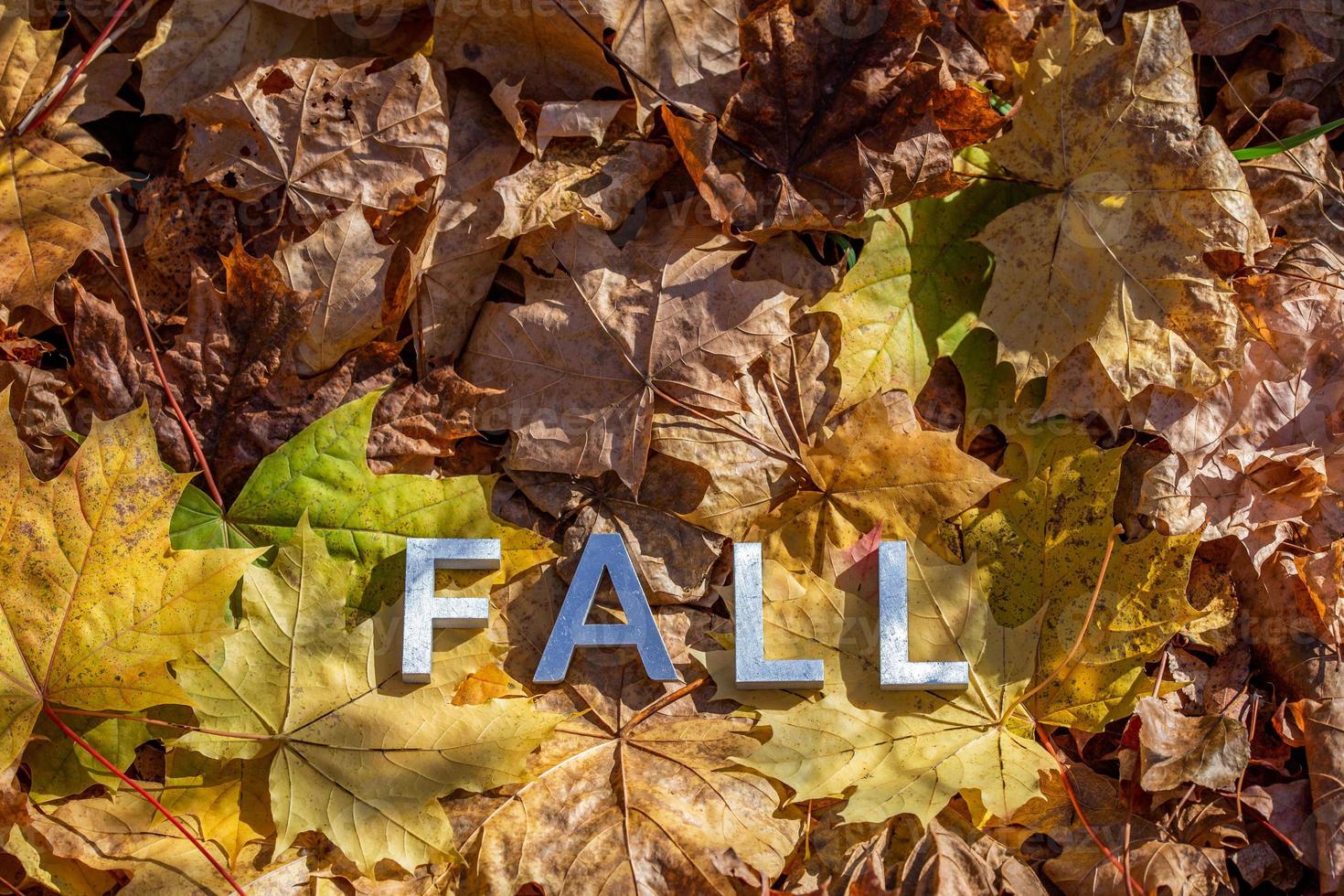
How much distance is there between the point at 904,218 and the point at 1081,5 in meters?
0.58

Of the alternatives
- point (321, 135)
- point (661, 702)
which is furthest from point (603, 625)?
point (321, 135)

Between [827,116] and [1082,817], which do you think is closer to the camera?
[1082,817]

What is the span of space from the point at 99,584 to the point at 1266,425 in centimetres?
193

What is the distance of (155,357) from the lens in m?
1.62

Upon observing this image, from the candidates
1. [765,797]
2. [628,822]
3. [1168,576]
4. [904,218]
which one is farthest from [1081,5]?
[628,822]

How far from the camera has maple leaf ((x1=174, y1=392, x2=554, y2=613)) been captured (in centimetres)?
158

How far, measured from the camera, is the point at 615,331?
1.68 metres

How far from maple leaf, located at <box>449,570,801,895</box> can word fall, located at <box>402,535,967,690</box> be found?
5cm

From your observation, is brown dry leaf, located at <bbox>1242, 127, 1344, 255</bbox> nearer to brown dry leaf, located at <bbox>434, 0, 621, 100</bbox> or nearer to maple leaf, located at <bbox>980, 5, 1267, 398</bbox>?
maple leaf, located at <bbox>980, 5, 1267, 398</bbox>

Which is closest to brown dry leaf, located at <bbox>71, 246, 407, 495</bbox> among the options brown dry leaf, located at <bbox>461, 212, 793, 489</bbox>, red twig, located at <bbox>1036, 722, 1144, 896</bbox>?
brown dry leaf, located at <bbox>461, 212, 793, 489</bbox>

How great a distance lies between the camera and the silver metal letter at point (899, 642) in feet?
5.22

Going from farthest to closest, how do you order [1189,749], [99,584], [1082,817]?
[1189,749], [1082,817], [99,584]

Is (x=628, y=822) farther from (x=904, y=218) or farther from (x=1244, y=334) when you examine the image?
(x=1244, y=334)

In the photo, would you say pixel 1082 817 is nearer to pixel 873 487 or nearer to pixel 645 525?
pixel 873 487
